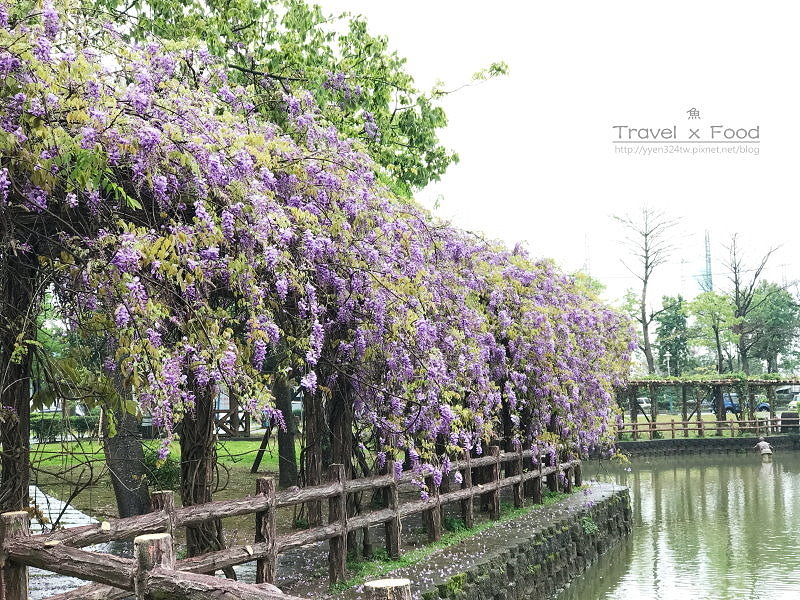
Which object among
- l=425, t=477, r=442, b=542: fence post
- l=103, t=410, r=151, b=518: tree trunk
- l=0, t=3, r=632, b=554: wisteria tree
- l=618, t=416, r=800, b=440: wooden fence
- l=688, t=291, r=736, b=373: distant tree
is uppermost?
l=688, t=291, r=736, b=373: distant tree

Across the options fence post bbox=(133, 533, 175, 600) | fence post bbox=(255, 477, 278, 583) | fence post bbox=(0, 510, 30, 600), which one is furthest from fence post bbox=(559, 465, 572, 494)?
fence post bbox=(133, 533, 175, 600)

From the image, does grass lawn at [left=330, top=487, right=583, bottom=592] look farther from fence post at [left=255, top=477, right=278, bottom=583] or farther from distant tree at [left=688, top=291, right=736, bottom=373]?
distant tree at [left=688, top=291, right=736, bottom=373]

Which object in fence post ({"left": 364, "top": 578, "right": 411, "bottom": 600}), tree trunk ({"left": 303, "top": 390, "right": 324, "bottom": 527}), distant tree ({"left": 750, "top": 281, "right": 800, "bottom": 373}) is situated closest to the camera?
fence post ({"left": 364, "top": 578, "right": 411, "bottom": 600})

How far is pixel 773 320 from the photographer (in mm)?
55938

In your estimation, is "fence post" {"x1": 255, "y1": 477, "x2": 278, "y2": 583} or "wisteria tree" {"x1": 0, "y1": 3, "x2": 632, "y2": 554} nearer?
"wisteria tree" {"x1": 0, "y1": 3, "x2": 632, "y2": 554}

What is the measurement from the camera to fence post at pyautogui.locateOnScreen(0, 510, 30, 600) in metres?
4.98

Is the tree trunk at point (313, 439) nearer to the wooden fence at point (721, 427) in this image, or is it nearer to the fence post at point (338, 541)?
the fence post at point (338, 541)

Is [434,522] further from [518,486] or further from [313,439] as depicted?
[518,486]

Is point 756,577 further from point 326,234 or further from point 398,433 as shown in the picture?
point 326,234

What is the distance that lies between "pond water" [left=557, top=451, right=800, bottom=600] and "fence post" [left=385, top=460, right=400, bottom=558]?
145 inches

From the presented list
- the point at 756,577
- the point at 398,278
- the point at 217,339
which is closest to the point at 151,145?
the point at 217,339

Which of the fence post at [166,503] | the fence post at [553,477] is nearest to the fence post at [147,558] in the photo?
the fence post at [166,503]

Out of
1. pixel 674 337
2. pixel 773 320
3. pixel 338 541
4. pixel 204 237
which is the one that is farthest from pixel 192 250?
pixel 773 320

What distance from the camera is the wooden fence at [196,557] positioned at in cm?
409
